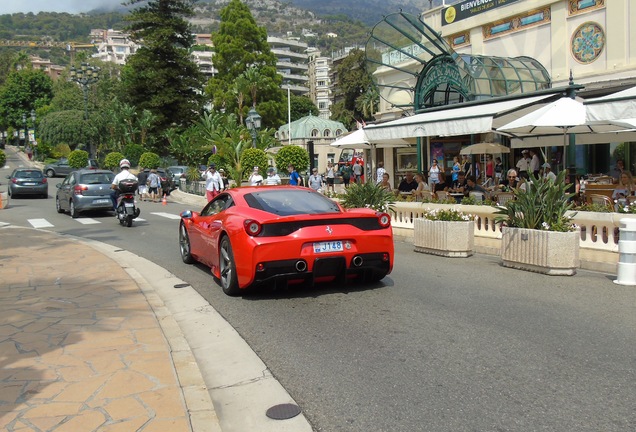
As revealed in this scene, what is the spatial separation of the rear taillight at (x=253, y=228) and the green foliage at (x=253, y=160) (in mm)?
20251

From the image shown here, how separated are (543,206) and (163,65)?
48.7 m

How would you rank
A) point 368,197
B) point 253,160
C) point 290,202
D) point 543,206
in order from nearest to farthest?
point 290,202, point 543,206, point 368,197, point 253,160

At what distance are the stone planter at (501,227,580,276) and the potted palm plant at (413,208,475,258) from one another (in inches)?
56.1

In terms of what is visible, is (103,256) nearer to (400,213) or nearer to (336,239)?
(336,239)

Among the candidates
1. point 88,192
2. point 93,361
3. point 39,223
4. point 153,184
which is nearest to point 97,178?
point 88,192

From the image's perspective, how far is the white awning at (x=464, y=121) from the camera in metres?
14.1

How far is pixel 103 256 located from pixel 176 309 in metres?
4.47

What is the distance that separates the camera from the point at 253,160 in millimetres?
27062

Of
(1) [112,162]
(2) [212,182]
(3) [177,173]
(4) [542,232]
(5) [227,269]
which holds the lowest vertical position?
(5) [227,269]

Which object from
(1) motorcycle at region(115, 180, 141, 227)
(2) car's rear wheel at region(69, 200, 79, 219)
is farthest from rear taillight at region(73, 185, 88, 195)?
(1) motorcycle at region(115, 180, 141, 227)

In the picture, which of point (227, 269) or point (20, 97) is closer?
point (227, 269)

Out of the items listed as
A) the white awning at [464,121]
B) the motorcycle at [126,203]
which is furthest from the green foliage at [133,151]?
the white awning at [464,121]

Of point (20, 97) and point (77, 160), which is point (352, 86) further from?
point (20, 97)

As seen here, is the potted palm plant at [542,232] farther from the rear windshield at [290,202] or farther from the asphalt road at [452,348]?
the rear windshield at [290,202]
